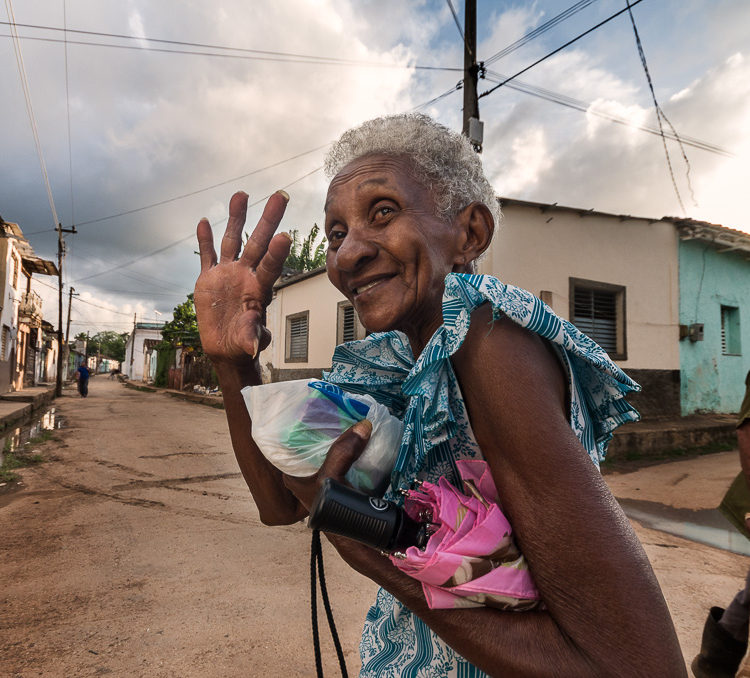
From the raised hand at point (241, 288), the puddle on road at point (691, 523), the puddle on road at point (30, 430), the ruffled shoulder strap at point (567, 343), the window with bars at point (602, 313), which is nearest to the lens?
the ruffled shoulder strap at point (567, 343)

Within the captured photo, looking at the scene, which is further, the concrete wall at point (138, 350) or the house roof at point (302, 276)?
the concrete wall at point (138, 350)

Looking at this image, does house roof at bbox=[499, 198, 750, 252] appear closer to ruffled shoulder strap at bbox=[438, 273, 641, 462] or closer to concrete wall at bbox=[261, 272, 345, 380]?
concrete wall at bbox=[261, 272, 345, 380]

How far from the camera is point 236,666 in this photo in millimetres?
2197

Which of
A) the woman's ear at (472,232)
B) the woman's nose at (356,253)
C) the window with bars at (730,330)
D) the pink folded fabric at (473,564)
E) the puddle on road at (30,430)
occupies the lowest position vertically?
the puddle on road at (30,430)

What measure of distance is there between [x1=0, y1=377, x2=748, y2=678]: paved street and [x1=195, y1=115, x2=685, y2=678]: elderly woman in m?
1.63

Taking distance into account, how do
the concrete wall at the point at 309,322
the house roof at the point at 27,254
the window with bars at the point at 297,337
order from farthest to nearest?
the house roof at the point at 27,254 < the window with bars at the point at 297,337 < the concrete wall at the point at 309,322

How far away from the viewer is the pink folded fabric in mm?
645

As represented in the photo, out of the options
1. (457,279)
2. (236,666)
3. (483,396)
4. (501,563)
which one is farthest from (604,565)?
(236,666)

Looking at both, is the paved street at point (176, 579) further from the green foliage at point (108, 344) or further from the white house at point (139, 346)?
the green foliage at point (108, 344)

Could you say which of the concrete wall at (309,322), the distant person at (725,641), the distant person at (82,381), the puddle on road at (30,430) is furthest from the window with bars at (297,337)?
the distant person at (82,381)

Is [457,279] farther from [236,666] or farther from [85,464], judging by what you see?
Answer: [85,464]

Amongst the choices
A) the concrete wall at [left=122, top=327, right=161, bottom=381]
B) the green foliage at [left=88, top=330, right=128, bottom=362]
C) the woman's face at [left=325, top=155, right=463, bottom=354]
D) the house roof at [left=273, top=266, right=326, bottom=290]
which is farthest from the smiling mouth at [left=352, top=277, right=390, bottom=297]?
the green foliage at [left=88, top=330, right=128, bottom=362]

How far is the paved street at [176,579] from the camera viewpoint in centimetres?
228

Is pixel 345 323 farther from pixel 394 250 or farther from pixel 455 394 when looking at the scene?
pixel 455 394
